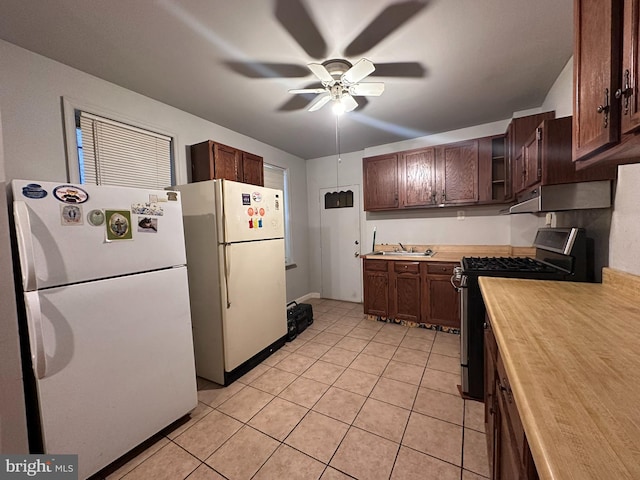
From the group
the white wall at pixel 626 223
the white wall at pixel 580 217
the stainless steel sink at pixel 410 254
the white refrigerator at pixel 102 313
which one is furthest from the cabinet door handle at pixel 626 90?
the stainless steel sink at pixel 410 254

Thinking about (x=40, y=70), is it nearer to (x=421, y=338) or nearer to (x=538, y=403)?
(x=538, y=403)

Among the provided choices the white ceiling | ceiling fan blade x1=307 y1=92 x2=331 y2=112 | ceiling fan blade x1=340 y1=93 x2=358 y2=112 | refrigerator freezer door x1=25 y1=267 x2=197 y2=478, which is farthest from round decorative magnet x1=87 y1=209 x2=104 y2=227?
ceiling fan blade x1=340 y1=93 x2=358 y2=112

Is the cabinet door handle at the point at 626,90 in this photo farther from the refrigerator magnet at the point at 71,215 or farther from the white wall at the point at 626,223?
the refrigerator magnet at the point at 71,215

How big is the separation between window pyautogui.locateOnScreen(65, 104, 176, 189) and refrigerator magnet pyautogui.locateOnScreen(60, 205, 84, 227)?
901mm

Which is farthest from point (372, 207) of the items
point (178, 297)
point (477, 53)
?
point (178, 297)

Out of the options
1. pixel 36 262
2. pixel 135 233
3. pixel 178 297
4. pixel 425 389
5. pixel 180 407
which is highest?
pixel 135 233

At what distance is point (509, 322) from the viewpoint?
0.98 meters

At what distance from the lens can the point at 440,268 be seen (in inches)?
123

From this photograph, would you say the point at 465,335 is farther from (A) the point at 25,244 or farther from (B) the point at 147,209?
(A) the point at 25,244

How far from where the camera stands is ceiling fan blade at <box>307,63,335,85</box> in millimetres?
1750

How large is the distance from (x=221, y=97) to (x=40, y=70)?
119 centimetres

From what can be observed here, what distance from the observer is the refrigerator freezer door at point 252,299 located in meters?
2.24

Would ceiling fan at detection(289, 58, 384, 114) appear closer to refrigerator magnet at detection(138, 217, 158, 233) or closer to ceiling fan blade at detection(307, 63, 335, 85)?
ceiling fan blade at detection(307, 63, 335, 85)

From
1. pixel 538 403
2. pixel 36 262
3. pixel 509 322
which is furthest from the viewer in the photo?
pixel 36 262
